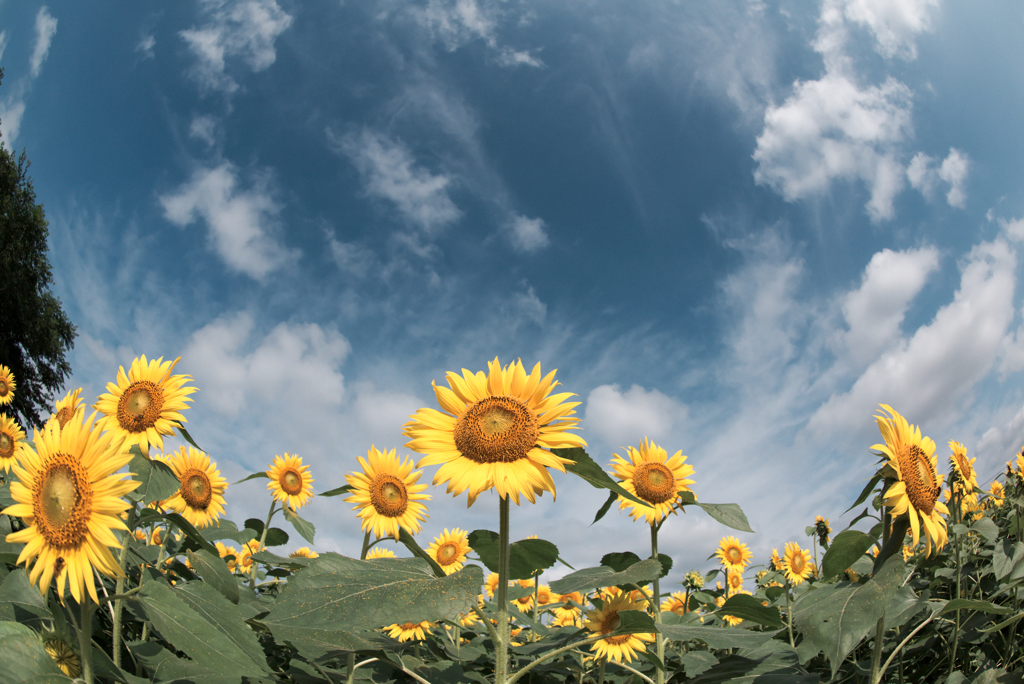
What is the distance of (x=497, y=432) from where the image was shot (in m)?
2.21

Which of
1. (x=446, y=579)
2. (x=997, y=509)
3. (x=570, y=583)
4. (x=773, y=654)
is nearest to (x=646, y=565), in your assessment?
(x=570, y=583)

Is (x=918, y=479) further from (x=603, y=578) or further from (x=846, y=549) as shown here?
(x=603, y=578)

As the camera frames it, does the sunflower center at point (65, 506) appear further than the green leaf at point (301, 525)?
No

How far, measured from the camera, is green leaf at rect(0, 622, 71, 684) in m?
1.74

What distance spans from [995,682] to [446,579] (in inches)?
91.6

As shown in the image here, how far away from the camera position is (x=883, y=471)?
6.98 ft

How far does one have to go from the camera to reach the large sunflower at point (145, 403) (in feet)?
12.3

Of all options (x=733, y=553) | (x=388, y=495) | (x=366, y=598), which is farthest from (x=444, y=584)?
(x=733, y=553)

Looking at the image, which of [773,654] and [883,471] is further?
[773,654]

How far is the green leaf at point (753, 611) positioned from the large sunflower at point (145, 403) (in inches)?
137

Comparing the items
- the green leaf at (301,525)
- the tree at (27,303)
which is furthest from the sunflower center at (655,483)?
the tree at (27,303)

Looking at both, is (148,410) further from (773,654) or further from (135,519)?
(773,654)

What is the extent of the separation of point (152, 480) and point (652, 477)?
3.24 metres

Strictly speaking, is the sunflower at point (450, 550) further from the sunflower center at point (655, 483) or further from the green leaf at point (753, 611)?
the green leaf at point (753, 611)
